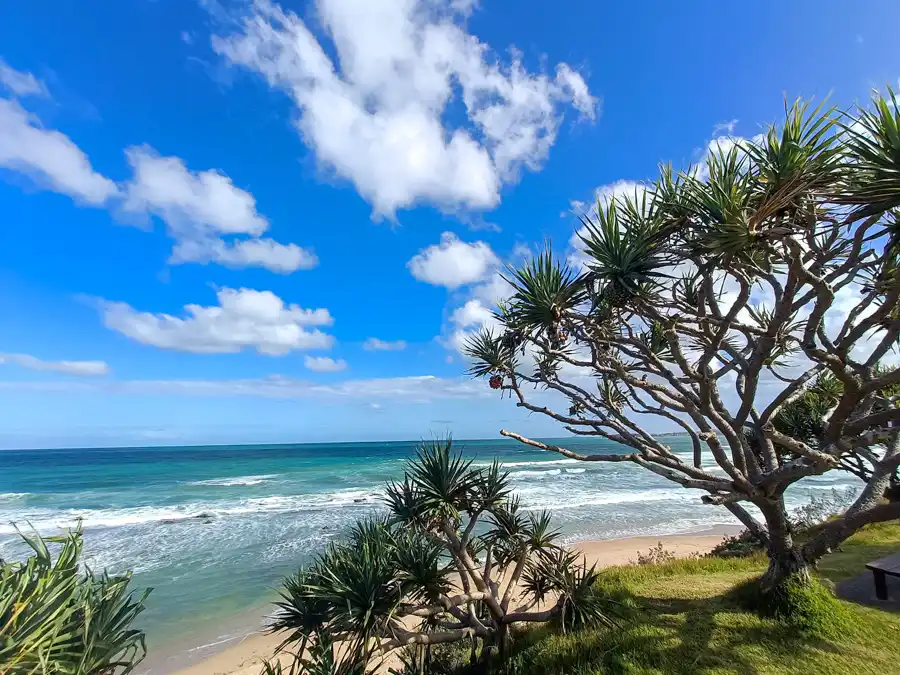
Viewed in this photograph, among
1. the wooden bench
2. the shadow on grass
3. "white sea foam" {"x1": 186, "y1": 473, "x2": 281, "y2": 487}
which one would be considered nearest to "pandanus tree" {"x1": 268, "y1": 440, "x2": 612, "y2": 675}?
the shadow on grass

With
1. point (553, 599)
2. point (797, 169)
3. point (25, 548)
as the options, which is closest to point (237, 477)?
point (25, 548)

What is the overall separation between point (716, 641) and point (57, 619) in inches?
243

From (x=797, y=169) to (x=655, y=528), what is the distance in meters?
17.7

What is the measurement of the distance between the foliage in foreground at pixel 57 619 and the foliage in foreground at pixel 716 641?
14.7 feet

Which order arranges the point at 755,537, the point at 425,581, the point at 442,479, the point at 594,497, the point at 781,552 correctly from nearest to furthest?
the point at 425,581, the point at 781,552, the point at 442,479, the point at 755,537, the point at 594,497

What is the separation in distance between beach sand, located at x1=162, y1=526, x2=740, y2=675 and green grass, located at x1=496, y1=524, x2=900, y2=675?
3.34m

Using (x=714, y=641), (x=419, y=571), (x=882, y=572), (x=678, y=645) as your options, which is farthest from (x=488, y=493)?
(x=882, y=572)

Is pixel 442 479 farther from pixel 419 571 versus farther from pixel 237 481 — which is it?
pixel 237 481

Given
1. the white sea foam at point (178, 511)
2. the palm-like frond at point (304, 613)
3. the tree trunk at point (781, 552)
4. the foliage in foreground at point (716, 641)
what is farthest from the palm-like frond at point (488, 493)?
the white sea foam at point (178, 511)

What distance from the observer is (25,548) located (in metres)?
16.7

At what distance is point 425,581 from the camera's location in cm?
521

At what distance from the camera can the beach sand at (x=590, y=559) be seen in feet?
27.5

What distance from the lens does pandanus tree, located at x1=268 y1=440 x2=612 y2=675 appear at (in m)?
4.74

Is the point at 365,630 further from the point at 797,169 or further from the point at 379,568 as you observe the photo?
the point at 797,169
